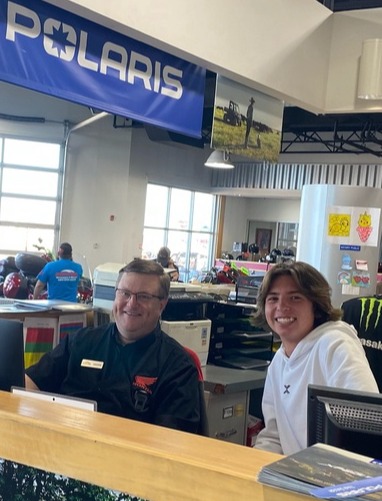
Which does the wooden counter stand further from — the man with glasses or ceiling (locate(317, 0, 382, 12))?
ceiling (locate(317, 0, 382, 12))

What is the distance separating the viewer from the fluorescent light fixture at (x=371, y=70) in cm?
452

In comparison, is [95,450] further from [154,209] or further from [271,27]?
[154,209]

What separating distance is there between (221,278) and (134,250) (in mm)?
4621

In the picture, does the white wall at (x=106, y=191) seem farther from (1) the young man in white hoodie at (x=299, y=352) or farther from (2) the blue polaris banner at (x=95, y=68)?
(1) the young man in white hoodie at (x=299, y=352)

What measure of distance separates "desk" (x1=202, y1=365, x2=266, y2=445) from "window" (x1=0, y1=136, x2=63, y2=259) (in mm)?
9325

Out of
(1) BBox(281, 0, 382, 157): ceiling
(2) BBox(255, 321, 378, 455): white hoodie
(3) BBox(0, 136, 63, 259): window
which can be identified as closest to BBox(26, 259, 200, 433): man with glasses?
(2) BBox(255, 321, 378, 455): white hoodie

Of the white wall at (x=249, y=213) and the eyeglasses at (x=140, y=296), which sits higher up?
the white wall at (x=249, y=213)

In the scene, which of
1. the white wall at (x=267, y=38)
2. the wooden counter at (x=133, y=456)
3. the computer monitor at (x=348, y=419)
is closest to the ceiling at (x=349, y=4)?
the white wall at (x=267, y=38)

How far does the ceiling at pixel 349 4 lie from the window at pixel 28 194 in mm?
9081

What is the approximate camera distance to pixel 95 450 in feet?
3.76

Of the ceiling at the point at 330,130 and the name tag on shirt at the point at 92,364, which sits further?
the ceiling at the point at 330,130

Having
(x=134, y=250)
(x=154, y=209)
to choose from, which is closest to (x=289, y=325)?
(x=134, y=250)

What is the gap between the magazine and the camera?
908 mm

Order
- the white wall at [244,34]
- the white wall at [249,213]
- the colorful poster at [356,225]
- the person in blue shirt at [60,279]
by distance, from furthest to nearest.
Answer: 1. the white wall at [249,213]
2. the person in blue shirt at [60,279]
3. the colorful poster at [356,225]
4. the white wall at [244,34]
